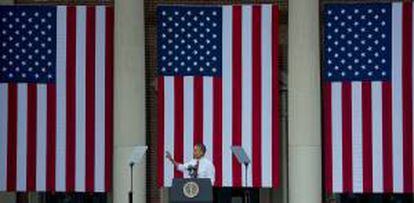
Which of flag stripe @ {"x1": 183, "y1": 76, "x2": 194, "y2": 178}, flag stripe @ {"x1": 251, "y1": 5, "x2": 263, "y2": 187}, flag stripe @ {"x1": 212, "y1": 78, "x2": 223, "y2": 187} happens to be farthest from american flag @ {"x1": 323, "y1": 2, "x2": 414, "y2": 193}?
flag stripe @ {"x1": 183, "y1": 76, "x2": 194, "y2": 178}

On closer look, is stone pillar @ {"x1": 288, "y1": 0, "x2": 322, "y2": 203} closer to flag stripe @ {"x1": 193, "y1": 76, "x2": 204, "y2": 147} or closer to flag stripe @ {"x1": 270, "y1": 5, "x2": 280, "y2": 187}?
flag stripe @ {"x1": 270, "y1": 5, "x2": 280, "y2": 187}

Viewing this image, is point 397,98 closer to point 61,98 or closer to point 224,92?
point 224,92

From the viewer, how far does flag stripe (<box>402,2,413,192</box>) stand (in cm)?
1945

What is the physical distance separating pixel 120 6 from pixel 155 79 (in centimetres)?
263

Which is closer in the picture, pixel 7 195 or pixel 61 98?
pixel 61 98

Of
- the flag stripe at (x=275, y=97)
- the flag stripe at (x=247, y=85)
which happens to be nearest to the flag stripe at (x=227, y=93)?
the flag stripe at (x=247, y=85)

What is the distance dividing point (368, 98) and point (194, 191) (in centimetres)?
587

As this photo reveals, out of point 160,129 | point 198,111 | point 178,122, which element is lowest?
point 160,129

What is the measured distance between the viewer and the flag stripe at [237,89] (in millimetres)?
19797

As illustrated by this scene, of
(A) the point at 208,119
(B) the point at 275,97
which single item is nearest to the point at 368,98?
(B) the point at 275,97

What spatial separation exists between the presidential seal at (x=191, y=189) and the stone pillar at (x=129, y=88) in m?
4.17

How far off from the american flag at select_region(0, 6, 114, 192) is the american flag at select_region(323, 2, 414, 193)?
4.78 meters

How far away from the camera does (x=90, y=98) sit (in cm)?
2025

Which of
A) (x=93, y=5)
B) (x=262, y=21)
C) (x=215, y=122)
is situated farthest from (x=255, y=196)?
(x=93, y=5)
